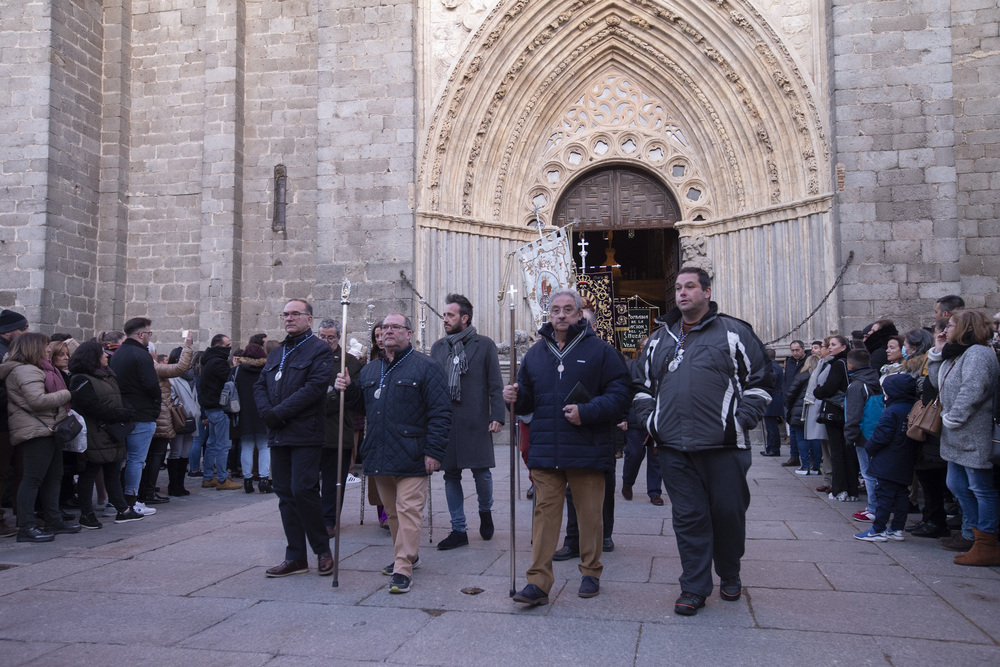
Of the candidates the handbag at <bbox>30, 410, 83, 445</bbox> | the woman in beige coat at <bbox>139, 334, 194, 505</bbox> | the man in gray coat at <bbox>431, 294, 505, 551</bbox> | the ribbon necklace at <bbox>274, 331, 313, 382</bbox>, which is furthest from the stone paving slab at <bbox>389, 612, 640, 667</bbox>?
the woman in beige coat at <bbox>139, 334, 194, 505</bbox>

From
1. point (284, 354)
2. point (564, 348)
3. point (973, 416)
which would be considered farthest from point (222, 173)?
point (973, 416)

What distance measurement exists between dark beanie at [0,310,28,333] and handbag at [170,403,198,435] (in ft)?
5.35

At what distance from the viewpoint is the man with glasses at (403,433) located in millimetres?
4684

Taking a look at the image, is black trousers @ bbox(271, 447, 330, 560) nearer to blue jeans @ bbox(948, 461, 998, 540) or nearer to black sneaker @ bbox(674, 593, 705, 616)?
black sneaker @ bbox(674, 593, 705, 616)

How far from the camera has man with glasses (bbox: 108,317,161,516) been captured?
7105 millimetres

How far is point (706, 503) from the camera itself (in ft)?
13.9

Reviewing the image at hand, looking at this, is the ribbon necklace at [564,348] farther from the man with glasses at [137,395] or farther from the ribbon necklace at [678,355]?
the man with glasses at [137,395]

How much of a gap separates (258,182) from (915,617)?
480 inches

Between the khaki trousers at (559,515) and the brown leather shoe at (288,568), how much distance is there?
152cm

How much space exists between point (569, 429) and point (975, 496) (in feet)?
9.93

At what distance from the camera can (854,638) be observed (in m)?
3.70

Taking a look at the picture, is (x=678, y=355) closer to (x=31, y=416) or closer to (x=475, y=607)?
(x=475, y=607)

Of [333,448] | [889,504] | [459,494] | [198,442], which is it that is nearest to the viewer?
[459,494]

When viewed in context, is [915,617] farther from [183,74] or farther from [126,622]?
[183,74]
